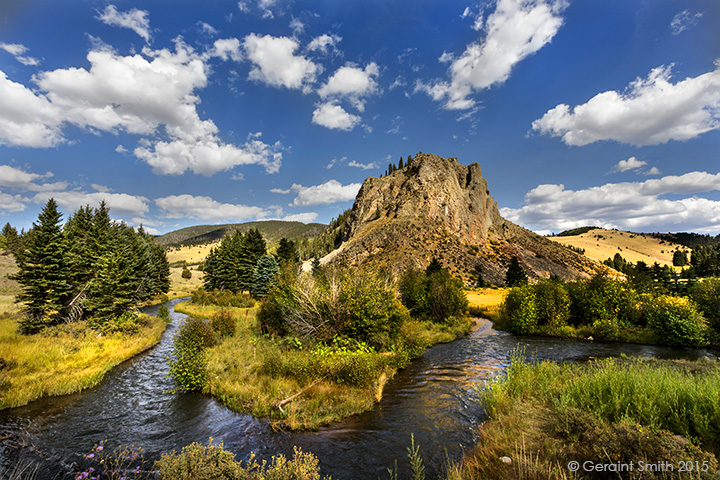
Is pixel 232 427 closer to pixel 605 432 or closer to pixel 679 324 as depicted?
pixel 605 432

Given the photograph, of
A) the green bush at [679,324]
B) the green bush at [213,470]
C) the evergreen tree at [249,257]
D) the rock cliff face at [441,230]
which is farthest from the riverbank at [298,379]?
the rock cliff face at [441,230]

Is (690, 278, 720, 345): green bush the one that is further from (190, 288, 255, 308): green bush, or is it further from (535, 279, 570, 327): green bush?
(190, 288, 255, 308): green bush

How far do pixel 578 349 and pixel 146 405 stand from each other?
1230 inches

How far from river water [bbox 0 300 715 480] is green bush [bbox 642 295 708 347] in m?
18.4

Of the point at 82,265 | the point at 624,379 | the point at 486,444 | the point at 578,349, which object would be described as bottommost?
the point at 578,349

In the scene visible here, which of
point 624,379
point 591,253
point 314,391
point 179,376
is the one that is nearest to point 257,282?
point 179,376

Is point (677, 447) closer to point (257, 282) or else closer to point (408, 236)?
point (257, 282)

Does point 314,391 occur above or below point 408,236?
below

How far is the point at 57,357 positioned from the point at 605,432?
28588mm

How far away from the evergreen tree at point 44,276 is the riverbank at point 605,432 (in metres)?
32.7

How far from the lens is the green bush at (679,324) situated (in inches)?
924

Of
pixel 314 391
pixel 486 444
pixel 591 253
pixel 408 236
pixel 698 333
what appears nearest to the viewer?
pixel 486 444

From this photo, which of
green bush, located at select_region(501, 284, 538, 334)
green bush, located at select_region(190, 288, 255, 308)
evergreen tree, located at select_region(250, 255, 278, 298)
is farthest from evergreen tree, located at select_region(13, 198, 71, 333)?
green bush, located at select_region(501, 284, 538, 334)

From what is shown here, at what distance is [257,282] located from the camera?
5638cm
